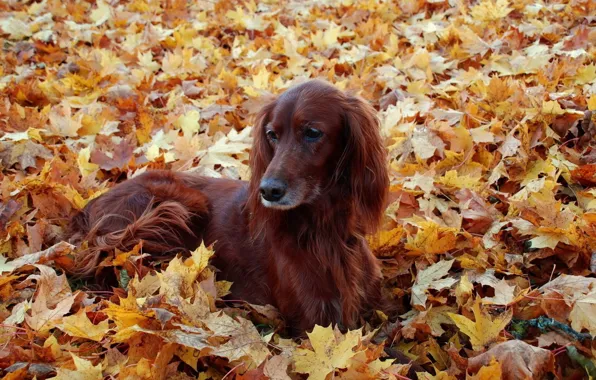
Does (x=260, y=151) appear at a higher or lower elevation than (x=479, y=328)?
higher

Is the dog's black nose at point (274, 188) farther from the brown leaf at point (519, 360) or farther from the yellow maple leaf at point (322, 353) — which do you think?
the brown leaf at point (519, 360)

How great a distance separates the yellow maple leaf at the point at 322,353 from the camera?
1.88m

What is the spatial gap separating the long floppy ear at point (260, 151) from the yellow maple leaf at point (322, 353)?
2.95 ft

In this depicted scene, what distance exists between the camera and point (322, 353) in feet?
6.28

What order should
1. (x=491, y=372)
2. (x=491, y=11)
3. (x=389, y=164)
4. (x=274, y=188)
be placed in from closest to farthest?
1. (x=491, y=372)
2. (x=274, y=188)
3. (x=389, y=164)
4. (x=491, y=11)

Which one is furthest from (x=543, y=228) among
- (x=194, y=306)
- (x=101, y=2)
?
(x=101, y=2)

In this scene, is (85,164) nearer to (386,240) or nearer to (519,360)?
(386,240)

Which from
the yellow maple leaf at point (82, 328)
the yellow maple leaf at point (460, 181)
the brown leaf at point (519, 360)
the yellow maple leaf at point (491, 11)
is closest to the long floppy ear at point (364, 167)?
the yellow maple leaf at point (460, 181)

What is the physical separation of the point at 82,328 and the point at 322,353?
88 cm

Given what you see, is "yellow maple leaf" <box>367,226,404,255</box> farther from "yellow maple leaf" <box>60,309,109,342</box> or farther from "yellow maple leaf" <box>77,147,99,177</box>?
"yellow maple leaf" <box>77,147,99,177</box>

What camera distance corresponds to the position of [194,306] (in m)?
2.16

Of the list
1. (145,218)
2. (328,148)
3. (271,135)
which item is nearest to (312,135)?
(328,148)

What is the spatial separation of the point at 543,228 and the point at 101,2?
19.4 ft

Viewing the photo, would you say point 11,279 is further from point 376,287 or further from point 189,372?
point 376,287
